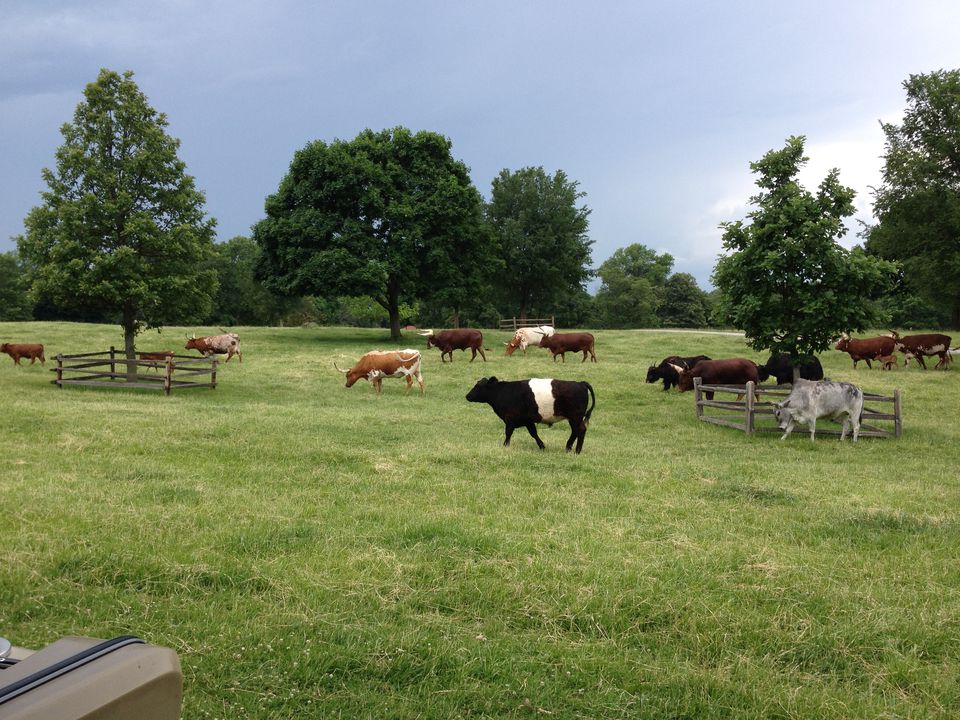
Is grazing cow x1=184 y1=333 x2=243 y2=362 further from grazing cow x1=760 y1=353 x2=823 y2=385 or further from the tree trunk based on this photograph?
grazing cow x1=760 y1=353 x2=823 y2=385

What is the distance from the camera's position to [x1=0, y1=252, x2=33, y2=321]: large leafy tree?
235ft

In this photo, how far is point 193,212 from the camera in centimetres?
2427

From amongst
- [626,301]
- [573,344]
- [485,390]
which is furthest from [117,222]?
[626,301]

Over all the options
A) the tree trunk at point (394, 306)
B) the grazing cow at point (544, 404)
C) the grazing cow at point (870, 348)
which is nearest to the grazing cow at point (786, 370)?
the grazing cow at point (870, 348)

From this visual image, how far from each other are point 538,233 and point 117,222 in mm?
32297

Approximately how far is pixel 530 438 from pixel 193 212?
15.6m

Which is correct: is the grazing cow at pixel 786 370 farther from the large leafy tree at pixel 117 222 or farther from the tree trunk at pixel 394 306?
the tree trunk at pixel 394 306

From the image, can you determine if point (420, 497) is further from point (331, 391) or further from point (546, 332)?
point (546, 332)

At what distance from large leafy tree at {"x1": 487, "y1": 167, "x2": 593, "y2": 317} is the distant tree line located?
0.41 feet

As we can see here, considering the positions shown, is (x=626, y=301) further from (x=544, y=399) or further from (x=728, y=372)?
(x=544, y=399)

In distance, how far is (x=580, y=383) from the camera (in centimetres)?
1339

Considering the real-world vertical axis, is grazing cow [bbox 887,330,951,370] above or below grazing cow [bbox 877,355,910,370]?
above

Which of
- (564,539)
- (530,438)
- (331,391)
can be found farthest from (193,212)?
(564,539)

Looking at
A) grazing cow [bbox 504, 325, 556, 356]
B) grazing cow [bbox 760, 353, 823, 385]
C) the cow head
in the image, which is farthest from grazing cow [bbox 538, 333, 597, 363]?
the cow head
